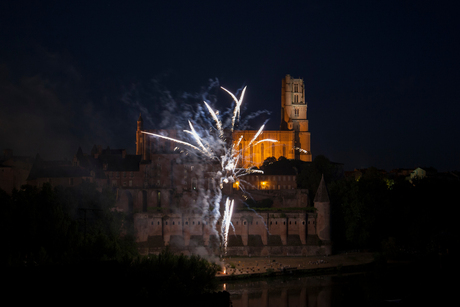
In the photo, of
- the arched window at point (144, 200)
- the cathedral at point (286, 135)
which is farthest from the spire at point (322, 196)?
the cathedral at point (286, 135)

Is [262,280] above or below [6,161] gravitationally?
below

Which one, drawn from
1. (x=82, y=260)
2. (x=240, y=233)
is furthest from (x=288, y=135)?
(x=82, y=260)

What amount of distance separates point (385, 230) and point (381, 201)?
275 centimetres

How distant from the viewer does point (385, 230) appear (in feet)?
151

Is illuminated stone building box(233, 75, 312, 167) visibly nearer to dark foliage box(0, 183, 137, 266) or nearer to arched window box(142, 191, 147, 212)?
arched window box(142, 191, 147, 212)

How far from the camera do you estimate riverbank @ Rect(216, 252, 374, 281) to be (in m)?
36.1

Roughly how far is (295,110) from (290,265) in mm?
63921

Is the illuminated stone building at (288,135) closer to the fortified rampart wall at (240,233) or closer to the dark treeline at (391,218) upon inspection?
the dark treeline at (391,218)

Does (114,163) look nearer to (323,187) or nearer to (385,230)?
(323,187)

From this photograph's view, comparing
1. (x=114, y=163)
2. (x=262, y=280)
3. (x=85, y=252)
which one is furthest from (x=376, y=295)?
(x=114, y=163)

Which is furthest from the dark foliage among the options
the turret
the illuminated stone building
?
the illuminated stone building

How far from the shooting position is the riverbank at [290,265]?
36122 mm

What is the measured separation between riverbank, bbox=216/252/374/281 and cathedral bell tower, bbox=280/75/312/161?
2083 inches

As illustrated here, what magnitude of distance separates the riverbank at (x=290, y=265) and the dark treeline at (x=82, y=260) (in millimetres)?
7603
